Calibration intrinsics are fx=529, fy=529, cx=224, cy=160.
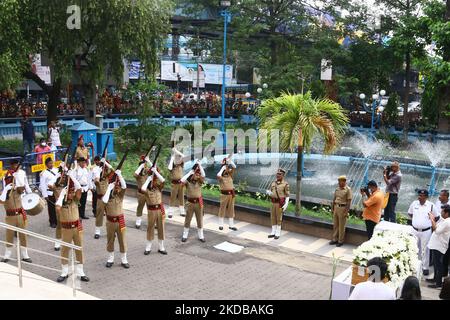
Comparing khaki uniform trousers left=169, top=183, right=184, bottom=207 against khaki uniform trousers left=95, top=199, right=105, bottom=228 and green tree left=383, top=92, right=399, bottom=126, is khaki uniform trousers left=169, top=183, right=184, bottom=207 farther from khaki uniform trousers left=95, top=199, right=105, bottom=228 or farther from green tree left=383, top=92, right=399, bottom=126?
green tree left=383, top=92, right=399, bottom=126

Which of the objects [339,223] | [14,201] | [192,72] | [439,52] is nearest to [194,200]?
[339,223]

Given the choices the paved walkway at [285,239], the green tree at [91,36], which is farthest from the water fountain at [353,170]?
the green tree at [91,36]

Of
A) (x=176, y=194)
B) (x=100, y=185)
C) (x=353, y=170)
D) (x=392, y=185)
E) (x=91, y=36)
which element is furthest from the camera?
(x=353, y=170)

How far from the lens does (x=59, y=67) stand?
20.4 metres

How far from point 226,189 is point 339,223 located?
281cm

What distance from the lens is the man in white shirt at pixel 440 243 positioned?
929 cm

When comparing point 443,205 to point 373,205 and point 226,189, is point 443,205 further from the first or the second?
point 226,189

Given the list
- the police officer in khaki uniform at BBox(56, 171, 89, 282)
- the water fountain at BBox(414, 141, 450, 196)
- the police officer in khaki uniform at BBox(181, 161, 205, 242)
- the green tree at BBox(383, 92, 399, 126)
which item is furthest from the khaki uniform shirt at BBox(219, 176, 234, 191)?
the green tree at BBox(383, 92, 399, 126)

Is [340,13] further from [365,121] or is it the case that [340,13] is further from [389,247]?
[389,247]

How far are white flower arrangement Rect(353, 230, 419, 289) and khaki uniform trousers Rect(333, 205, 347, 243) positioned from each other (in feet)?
13.6

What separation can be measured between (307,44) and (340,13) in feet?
8.76

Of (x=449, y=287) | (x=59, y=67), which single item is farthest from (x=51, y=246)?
(x=59, y=67)

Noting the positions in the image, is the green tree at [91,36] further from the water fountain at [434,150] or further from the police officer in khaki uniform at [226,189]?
the water fountain at [434,150]

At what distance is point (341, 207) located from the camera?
1178cm
